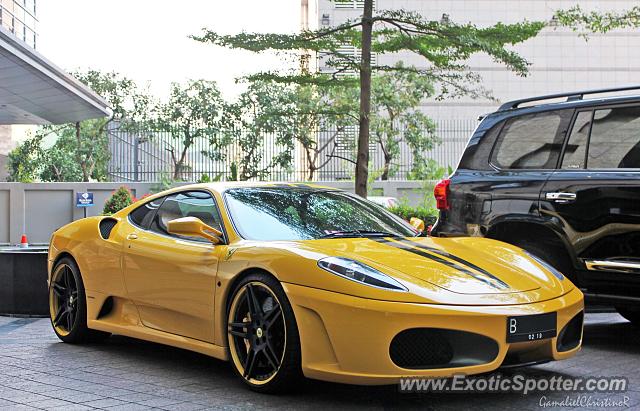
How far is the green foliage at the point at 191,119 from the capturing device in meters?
27.1

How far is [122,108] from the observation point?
34438 millimetres

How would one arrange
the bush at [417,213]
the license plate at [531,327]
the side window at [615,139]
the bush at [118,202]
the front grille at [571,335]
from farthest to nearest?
the bush at [118,202]
the bush at [417,213]
the side window at [615,139]
the front grille at [571,335]
the license plate at [531,327]

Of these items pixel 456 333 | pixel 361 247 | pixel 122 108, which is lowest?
pixel 456 333

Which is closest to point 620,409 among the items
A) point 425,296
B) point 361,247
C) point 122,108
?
point 425,296

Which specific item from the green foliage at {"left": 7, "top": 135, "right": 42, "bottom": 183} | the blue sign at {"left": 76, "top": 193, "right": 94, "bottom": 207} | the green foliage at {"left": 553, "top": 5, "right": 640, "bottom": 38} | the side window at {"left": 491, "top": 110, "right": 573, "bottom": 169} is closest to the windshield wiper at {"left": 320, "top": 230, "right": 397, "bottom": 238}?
the side window at {"left": 491, "top": 110, "right": 573, "bottom": 169}

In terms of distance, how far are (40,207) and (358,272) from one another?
965 inches

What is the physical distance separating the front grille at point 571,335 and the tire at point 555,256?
1.57 meters

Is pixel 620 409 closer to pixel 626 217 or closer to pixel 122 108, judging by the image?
pixel 626 217

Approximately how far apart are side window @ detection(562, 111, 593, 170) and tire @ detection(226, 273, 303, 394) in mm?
2954

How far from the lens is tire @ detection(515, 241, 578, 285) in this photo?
6457mm

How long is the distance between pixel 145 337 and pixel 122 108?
2974 cm

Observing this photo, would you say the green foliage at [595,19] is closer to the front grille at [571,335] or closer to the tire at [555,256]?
the tire at [555,256]

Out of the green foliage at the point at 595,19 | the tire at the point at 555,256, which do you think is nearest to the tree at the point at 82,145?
the green foliage at the point at 595,19

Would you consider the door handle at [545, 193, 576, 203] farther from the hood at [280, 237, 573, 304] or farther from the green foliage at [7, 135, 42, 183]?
the green foliage at [7, 135, 42, 183]
